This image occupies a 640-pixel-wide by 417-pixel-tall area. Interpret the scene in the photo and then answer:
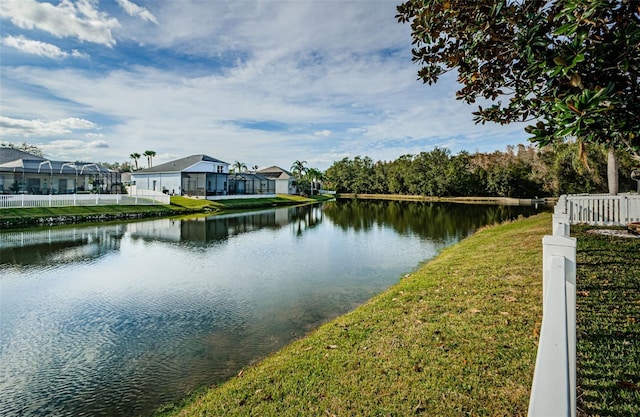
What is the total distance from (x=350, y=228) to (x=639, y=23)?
71.3ft

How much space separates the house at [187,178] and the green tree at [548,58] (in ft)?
133

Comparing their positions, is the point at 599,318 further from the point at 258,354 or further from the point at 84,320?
the point at 84,320

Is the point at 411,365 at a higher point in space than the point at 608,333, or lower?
lower

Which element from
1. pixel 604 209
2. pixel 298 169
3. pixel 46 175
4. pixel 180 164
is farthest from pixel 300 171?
pixel 604 209

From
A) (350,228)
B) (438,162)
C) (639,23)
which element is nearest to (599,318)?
(639,23)

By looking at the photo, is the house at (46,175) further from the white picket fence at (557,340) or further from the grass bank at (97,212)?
the white picket fence at (557,340)

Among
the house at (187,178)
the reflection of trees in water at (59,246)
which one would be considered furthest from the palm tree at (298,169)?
the reflection of trees in water at (59,246)

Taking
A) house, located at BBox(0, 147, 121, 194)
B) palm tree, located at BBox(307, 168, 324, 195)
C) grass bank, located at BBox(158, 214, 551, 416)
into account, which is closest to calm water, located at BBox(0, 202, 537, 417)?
grass bank, located at BBox(158, 214, 551, 416)

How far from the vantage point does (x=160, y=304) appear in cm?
905

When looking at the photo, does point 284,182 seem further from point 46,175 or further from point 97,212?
point 97,212

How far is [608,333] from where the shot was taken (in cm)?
401

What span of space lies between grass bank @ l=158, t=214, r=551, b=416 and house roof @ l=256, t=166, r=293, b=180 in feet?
204

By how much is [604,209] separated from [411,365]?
11.4 m

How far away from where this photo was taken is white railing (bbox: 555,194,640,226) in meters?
11.0
